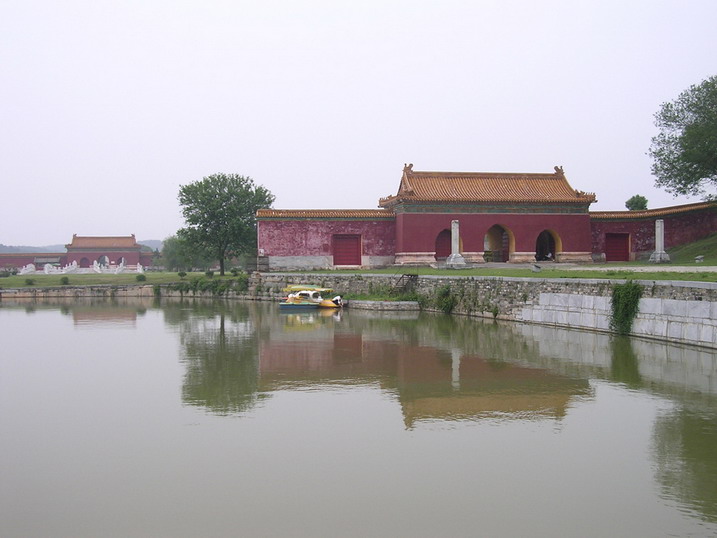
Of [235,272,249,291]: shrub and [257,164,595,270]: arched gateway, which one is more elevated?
[257,164,595,270]: arched gateway

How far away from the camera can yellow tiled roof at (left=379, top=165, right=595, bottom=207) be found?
3064cm

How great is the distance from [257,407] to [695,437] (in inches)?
217

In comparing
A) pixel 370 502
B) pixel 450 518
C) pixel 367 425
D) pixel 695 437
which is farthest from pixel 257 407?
pixel 695 437

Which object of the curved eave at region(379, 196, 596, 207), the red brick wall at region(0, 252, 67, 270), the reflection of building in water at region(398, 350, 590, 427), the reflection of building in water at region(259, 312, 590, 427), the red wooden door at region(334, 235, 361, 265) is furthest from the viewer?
the red brick wall at region(0, 252, 67, 270)

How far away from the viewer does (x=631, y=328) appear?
15.1 metres

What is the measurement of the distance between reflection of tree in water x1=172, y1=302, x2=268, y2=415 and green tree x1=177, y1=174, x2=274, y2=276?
47.9ft

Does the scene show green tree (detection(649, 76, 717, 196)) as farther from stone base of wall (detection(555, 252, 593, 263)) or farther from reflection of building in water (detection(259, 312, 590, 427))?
reflection of building in water (detection(259, 312, 590, 427))

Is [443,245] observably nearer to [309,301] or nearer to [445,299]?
[309,301]

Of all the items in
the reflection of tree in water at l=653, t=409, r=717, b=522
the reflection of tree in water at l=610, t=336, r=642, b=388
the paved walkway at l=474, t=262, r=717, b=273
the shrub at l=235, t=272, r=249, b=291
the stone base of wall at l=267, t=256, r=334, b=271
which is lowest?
the reflection of tree in water at l=653, t=409, r=717, b=522

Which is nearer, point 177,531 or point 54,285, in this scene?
point 177,531

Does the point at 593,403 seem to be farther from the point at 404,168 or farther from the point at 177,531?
the point at 404,168

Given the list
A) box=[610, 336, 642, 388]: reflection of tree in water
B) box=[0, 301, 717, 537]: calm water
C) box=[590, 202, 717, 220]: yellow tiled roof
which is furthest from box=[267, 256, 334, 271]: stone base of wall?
box=[610, 336, 642, 388]: reflection of tree in water

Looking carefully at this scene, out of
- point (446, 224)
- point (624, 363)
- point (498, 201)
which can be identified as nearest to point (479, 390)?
point (624, 363)

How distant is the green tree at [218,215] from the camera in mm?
39438
